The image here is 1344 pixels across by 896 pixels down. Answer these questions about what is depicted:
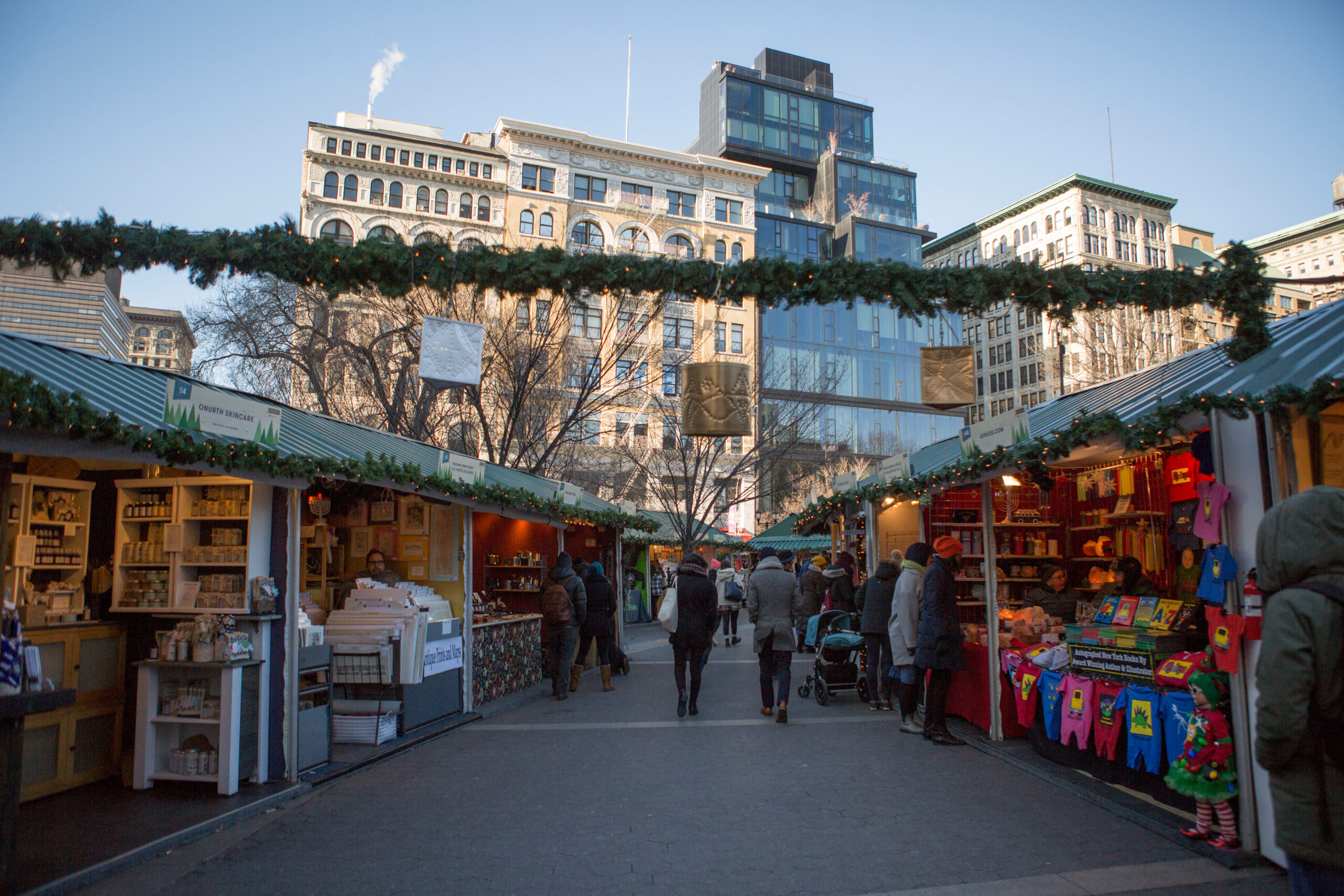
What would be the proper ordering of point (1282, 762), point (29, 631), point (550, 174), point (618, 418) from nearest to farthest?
point (1282, 762) < point (29, 631) < point (618, 418) < point (550, 174)

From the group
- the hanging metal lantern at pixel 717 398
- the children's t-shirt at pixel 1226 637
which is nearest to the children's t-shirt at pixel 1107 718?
the children's t-shirt at pixel 1226 637

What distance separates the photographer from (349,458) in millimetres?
→ 7535

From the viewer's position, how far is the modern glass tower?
50.7m

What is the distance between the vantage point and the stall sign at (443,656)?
926 centimetres

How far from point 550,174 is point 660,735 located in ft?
149

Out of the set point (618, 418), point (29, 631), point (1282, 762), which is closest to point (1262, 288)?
point (1282, 762)

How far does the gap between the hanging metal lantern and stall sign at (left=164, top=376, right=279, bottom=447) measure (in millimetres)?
3777

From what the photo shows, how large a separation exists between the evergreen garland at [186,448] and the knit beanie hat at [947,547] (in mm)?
5157

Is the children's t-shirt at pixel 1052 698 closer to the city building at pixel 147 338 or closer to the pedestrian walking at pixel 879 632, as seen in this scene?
the pedestrian walking at pixel 879 632

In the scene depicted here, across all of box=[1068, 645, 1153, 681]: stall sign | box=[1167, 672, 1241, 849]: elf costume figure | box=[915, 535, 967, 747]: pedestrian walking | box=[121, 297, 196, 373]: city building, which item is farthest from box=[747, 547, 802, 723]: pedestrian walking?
box=[121, 297, 196, 373]: city building

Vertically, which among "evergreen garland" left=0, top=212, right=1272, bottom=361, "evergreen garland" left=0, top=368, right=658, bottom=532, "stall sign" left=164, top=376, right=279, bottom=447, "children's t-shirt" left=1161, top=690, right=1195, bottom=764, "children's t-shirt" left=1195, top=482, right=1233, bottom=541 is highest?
"evergreen garland" left=0, top=212, right=1272, bottom=361

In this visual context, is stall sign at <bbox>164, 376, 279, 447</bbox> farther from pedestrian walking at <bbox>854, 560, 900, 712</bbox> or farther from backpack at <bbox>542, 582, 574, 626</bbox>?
pedestrian walking at <bbox>854, 560, 900, 712</bbox>

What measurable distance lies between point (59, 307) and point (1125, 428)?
60.7 meters

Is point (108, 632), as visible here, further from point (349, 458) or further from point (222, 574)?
point (349, 458)
